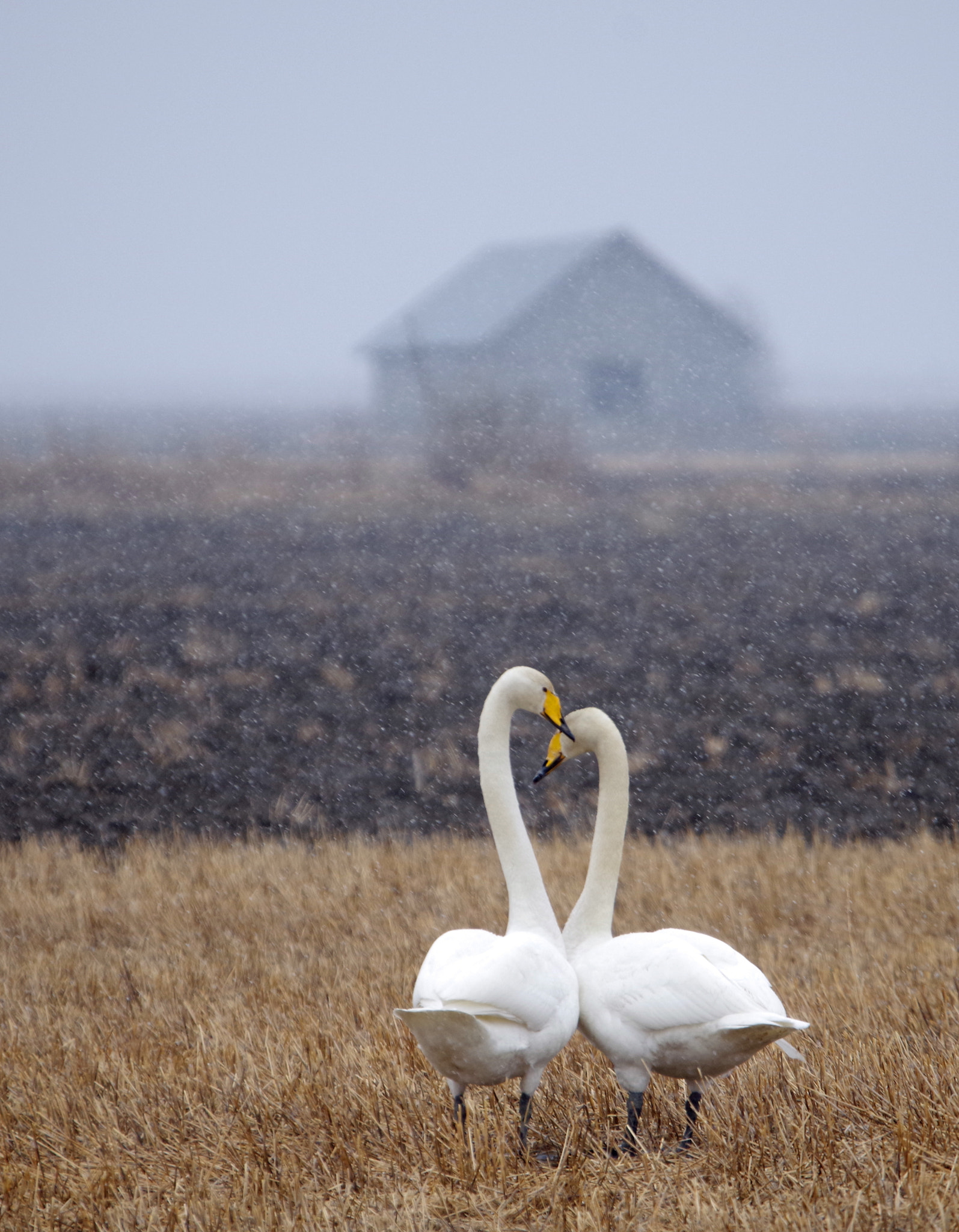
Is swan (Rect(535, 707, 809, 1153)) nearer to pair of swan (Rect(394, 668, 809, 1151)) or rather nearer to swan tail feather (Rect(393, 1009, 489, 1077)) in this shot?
pair of swan (Rect(394, 668, 809, 1151))

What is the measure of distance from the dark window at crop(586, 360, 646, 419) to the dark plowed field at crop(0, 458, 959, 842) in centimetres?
1404

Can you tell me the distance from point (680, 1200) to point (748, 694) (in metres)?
13.6

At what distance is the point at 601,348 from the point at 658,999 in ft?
144

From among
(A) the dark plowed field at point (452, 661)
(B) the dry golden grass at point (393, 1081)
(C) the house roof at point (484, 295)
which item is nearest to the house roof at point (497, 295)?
(C) the house roof at point (484, 295)

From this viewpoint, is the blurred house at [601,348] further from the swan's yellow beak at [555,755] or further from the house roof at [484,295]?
the swan's yellow beak at [555,755]

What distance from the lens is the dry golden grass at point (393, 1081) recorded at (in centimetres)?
345

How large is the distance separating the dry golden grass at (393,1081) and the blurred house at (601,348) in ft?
109

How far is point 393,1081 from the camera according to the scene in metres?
4.46

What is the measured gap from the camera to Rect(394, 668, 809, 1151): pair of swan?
12.0ft

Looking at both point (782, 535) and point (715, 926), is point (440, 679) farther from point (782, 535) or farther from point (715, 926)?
point (782, 535)

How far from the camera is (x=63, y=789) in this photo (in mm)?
13289

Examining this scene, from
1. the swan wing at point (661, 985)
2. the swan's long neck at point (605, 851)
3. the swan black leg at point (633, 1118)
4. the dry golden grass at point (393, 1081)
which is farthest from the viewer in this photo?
the swan's long neck at point (605, 851)

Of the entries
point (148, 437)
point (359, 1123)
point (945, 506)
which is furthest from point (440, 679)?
point (148, 437)

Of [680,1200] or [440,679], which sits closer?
[680,1200]
